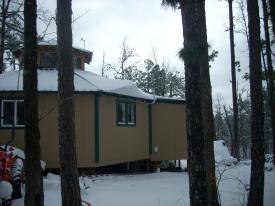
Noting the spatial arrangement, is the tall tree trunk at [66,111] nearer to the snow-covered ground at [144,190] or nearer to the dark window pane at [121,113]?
the snow-covered ground at [144,190]

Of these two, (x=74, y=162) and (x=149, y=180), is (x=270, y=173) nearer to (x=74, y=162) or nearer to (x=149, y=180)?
(x=149, y=180)

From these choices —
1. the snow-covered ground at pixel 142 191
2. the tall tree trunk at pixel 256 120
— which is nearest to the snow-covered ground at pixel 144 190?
the snow-covered ground at pixel 142 191

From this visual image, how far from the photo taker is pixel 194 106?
25.5ft

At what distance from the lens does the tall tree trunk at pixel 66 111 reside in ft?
28.5

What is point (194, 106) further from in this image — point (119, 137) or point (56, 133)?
point (119, 137)

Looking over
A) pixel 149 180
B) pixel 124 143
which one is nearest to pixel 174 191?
pixel 149 180

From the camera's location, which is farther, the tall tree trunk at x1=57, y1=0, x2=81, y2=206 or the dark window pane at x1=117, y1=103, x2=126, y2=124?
the dark window pane at x1=117, y1=103, x2=126, y2=124

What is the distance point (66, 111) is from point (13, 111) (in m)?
7.85

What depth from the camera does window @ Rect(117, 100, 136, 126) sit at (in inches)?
699

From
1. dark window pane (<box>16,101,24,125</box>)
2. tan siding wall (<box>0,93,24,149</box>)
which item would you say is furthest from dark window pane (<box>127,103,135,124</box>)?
tan siding wall (<box>0,93,24,149</box>)

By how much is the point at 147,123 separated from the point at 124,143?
2323 mm

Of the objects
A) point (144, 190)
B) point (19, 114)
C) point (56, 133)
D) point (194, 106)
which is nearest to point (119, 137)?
point (56, 133)

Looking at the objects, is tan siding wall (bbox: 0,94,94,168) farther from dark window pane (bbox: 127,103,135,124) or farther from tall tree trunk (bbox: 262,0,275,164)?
tall tree trunk (bbox: 262,0,275,164)

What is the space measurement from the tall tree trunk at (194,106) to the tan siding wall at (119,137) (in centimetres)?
871
